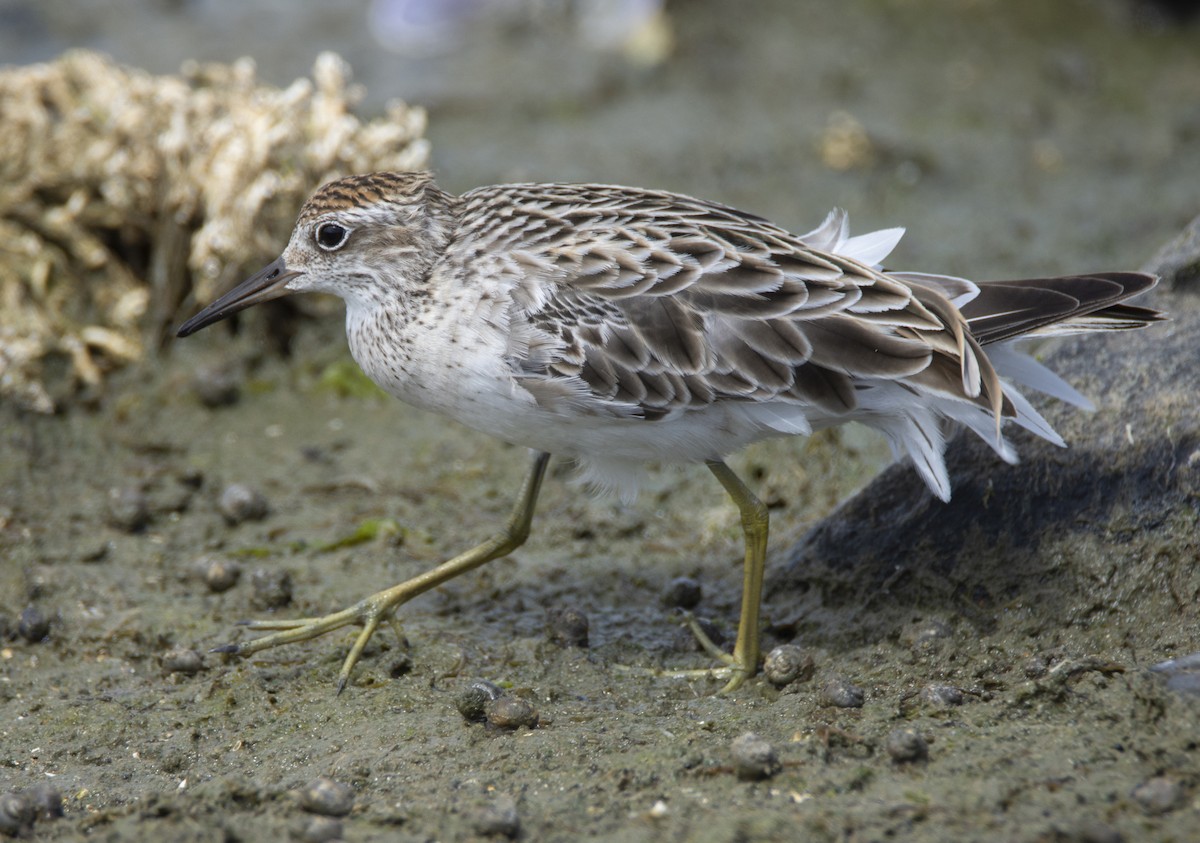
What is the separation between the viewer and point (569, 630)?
17.6 feet

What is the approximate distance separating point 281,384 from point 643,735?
398 centimetres

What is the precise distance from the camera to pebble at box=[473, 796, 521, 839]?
3.73 metres

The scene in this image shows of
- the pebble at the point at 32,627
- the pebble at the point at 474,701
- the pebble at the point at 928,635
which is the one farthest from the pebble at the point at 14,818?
the pebble at the point at 928,635

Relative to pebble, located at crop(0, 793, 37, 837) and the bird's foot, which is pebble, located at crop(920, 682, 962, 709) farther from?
pebble, located at crop(0, 793, 37, 837)

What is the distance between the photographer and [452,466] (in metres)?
6.97

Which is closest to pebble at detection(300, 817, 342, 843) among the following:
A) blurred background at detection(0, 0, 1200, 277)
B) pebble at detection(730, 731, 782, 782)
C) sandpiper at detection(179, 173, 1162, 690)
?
pebble at detection(730, 731, 782, 782)

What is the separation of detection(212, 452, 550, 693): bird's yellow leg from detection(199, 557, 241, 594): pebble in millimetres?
508

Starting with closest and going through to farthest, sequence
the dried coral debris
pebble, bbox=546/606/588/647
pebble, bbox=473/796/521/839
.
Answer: pebble, bbox=473/796/521/839 < pebble, bbox=546/606/588/647 < the dried coral debris

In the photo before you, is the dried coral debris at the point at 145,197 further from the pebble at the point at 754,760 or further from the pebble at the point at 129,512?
the pebble at the point at 754,760

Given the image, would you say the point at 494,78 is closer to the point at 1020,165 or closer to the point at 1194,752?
the point at 1020,165

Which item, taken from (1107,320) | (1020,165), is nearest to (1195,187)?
(1020,165)

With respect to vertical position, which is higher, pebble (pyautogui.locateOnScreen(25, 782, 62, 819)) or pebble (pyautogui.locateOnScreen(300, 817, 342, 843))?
pebble (pyautogui.locateOnScreen(300, 817, 342, 843))

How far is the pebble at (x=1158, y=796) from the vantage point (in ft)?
11.6

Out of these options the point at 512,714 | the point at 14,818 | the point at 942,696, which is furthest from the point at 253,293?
the point at 942,696
